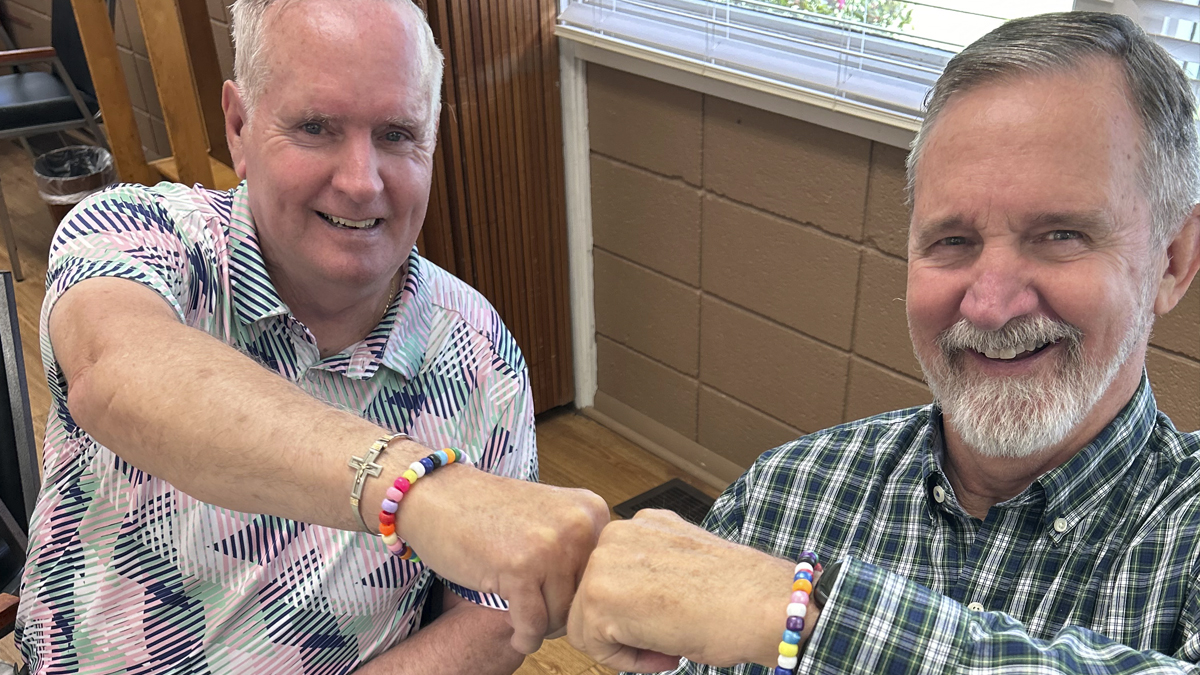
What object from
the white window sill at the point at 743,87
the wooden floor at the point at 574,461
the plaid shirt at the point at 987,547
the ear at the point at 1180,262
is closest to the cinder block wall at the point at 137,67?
the wooden floor at the point at 574,461

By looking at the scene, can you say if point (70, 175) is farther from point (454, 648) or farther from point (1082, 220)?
point (1082, 220)

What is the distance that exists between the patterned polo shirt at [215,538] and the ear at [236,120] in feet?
0.16

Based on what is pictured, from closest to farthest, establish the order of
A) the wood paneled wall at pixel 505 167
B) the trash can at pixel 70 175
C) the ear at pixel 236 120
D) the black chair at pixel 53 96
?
the ear at pixel 236 120, the wood paneled wall at pixel 505 167, the black chair at pixel 53 96, the trash can at pixel 70 175

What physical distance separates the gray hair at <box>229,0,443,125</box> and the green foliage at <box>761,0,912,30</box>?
55.7 inches

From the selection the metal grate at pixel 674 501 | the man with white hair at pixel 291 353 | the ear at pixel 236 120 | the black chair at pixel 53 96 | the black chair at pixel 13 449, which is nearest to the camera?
the man with white hair at pixel 291 353

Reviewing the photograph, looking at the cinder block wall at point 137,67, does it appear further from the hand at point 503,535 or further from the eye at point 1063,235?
the eye at point 1063,235

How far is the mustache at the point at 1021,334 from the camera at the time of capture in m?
1.14

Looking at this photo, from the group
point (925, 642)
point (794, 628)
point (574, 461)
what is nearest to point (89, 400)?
point (794, 628)

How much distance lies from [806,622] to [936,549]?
1.61 feet

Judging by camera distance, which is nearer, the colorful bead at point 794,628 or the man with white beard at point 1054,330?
the colorful bead at point 794,628

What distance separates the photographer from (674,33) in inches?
114

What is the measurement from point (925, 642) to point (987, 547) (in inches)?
17.4

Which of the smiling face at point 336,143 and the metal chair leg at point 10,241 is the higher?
the smiling face at point 336,143

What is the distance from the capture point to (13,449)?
156cm
